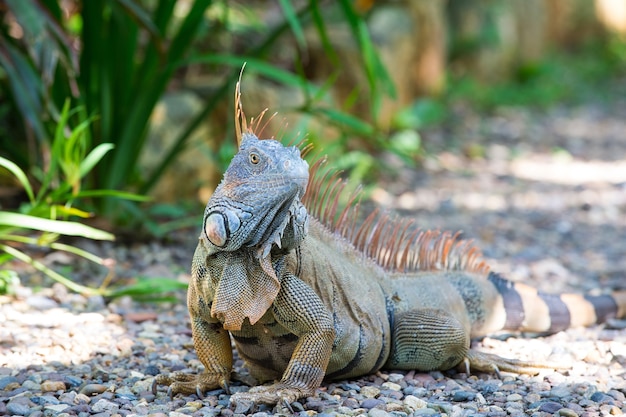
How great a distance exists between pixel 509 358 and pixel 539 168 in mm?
7562

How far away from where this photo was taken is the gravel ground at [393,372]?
3.47 metres

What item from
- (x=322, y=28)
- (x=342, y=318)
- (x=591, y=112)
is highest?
(x=591, y=112)

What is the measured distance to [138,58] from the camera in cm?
920

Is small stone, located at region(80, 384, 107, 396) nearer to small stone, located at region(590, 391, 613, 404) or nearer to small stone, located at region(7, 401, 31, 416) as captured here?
small stone, located at region(7, 401, 31, 416)

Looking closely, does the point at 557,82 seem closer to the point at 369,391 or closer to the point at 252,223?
the point at 369,391

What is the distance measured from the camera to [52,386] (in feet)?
11.7

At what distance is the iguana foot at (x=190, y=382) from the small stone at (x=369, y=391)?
646 mm

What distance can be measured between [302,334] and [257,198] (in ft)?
2.27

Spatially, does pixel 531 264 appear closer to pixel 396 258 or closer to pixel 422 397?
pixel 396 258

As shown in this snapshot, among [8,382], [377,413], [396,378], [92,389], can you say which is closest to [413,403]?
[377,413]

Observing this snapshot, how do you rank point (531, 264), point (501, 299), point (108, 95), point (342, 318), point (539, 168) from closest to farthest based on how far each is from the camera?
point (342, 318), point (501, 299), point (108, 95), point (531, 264), point (539, 168)

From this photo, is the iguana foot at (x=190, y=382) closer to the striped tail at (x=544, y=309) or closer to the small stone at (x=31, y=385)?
the small stone at (x=31, y=385)

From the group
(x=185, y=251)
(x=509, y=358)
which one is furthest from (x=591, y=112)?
(x=509, y=358)

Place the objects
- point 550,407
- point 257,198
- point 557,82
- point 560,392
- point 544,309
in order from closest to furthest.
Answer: point 257,198 → point 550,407 → point 560,392 → point 544,309 → point 557,82
